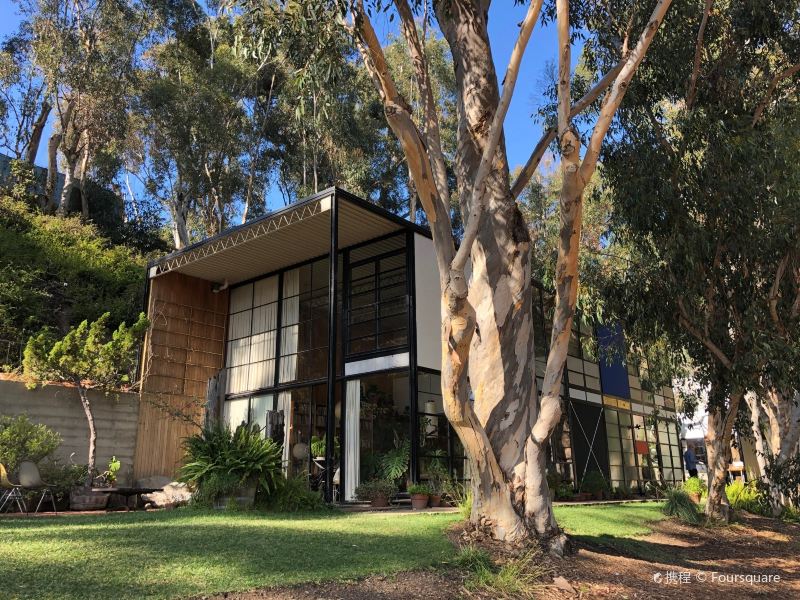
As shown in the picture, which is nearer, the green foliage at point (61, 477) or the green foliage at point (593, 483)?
the green foliage at point (61, 477)

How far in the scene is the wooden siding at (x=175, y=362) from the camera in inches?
A: 533

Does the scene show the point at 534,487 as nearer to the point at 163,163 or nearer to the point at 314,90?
the point at 314,90

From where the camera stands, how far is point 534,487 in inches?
204

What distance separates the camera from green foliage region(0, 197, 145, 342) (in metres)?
14.1

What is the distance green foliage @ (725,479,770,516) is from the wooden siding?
37.0 ft

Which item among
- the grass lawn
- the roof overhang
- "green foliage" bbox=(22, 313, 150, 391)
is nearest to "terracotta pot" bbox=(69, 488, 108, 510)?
the grass lawn

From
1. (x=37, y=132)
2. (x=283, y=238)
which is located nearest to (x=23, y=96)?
(x=37, y=132)

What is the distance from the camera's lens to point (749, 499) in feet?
39.1

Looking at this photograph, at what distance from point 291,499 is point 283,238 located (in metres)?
6.80

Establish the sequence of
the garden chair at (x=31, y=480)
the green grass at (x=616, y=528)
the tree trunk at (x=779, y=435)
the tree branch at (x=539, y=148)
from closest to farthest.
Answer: the tree branch at (x=539, y=148) < the green grass at (x=616, y=528) < the garden chair at (x=31, y=480) < the tree trunk at (x=779, y=435)

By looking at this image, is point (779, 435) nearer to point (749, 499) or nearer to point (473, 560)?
point (749, 499)

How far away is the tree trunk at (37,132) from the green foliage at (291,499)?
64.3ft

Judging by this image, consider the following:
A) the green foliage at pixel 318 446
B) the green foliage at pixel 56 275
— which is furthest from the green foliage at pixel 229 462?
the green foliage at pixel 56 275

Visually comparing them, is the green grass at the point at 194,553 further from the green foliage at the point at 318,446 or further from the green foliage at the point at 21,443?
the green foliage at the point at 318,446
